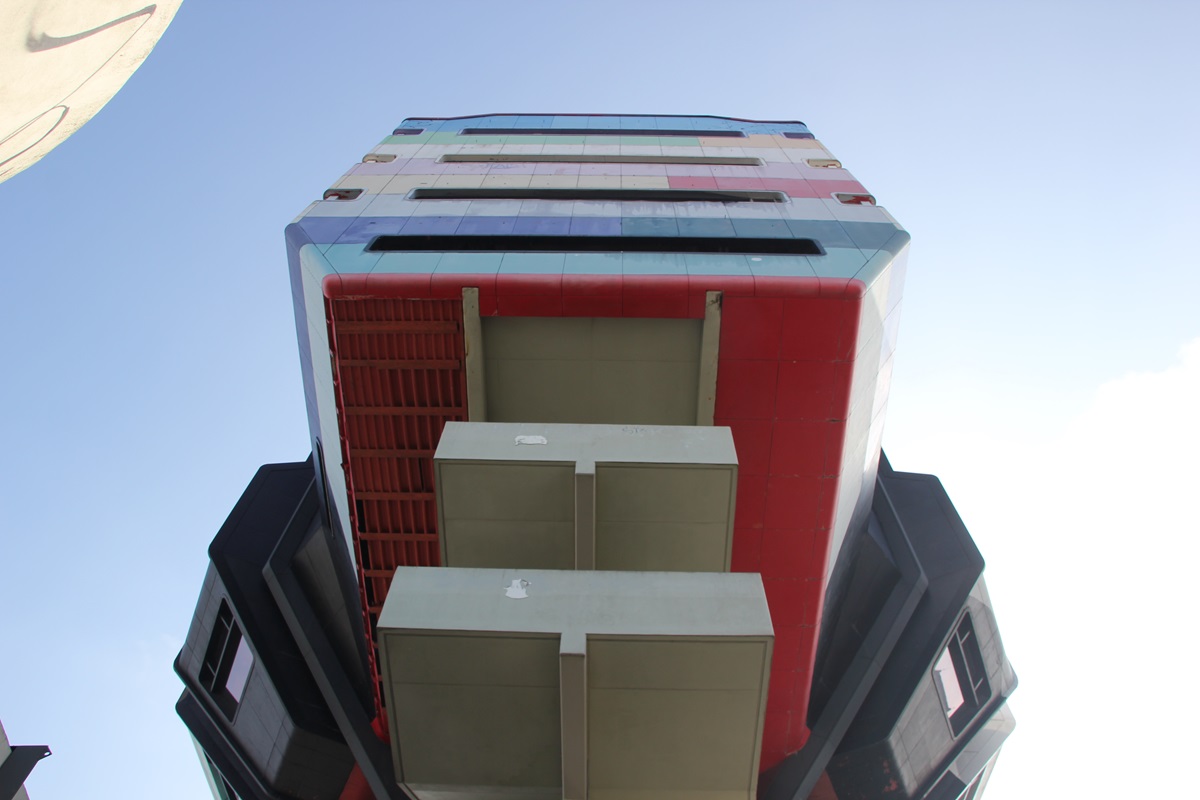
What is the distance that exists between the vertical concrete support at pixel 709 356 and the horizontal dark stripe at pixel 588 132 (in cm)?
1287

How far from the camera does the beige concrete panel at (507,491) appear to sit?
909 cm

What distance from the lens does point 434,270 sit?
11.6 m

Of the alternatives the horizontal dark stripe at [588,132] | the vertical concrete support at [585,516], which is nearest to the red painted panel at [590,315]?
the vertical concrete support at [585,516]

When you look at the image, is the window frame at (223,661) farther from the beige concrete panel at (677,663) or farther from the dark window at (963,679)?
the dark window at (963,679)

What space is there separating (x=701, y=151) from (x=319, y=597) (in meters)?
14.2

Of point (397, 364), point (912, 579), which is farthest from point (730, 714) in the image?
point (912, 579)

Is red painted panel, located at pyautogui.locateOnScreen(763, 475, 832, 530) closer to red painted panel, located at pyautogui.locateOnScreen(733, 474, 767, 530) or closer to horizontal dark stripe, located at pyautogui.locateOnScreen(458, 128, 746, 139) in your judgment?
red painted panel, located at pyautogui.locateOnScreen(733, 474, 767, 530)

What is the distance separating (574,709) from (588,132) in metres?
19.2

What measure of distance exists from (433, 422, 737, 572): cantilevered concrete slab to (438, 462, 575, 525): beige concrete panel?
1 centimetres

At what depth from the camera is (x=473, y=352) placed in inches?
451

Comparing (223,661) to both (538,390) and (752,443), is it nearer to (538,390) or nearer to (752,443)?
(538,390)

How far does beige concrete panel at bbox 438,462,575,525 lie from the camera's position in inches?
358

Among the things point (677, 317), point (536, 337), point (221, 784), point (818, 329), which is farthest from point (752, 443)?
point (221, 784)

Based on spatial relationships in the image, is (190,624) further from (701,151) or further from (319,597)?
(701,151)
